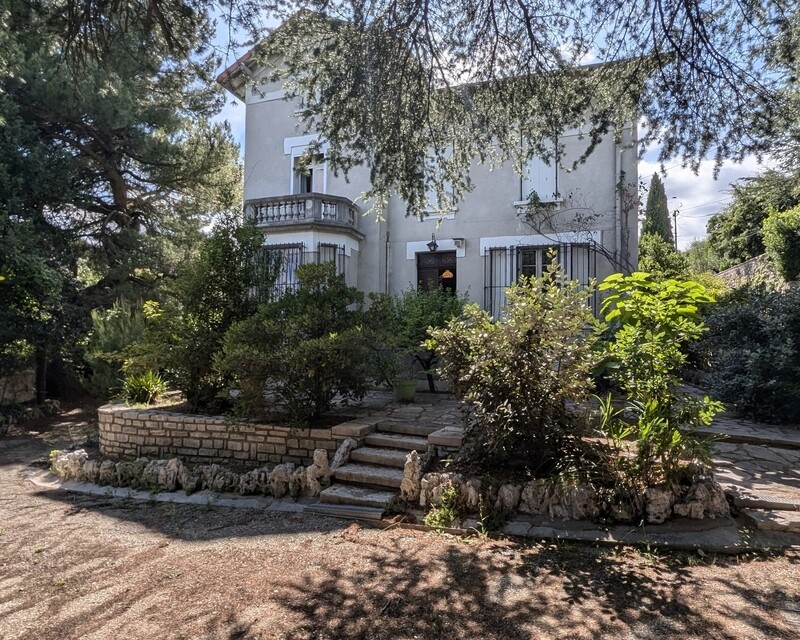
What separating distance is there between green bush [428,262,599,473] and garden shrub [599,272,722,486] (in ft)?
1.14

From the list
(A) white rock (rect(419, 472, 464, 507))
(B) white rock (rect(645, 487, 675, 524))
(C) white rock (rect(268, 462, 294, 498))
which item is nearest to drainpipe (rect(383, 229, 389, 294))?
(C) white rock (rect(268, 462, 294, 498))

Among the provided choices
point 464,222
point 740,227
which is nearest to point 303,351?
point 464,222

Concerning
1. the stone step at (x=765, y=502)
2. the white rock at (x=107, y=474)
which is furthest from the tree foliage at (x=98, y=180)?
the stone step at (x=765, y=502)

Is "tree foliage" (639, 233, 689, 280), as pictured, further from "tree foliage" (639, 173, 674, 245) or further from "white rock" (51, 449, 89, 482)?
"white rock" (51, 449, 89, 482)

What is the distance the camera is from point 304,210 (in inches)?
450

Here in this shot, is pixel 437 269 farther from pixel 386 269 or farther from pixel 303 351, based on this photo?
pixel 303 351

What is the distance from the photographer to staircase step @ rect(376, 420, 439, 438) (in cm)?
577

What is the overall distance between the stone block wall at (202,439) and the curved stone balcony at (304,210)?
5.87m

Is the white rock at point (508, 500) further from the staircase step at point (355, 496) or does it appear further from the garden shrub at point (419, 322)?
the garden shrub at point (419, 322)

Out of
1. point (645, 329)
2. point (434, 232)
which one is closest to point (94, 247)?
point (434, 232)

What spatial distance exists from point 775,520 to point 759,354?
3440 mm

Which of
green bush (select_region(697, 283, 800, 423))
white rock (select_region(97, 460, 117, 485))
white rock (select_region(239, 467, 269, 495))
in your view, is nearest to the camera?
white rock (select_region(239, 467, 269, 495))

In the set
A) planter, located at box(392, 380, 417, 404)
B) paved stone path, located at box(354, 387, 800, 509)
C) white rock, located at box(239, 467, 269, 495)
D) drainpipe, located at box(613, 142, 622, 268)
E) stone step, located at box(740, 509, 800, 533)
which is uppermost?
drainpipe, located at box(613, 142, 622, 268)

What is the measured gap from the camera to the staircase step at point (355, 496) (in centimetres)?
473
